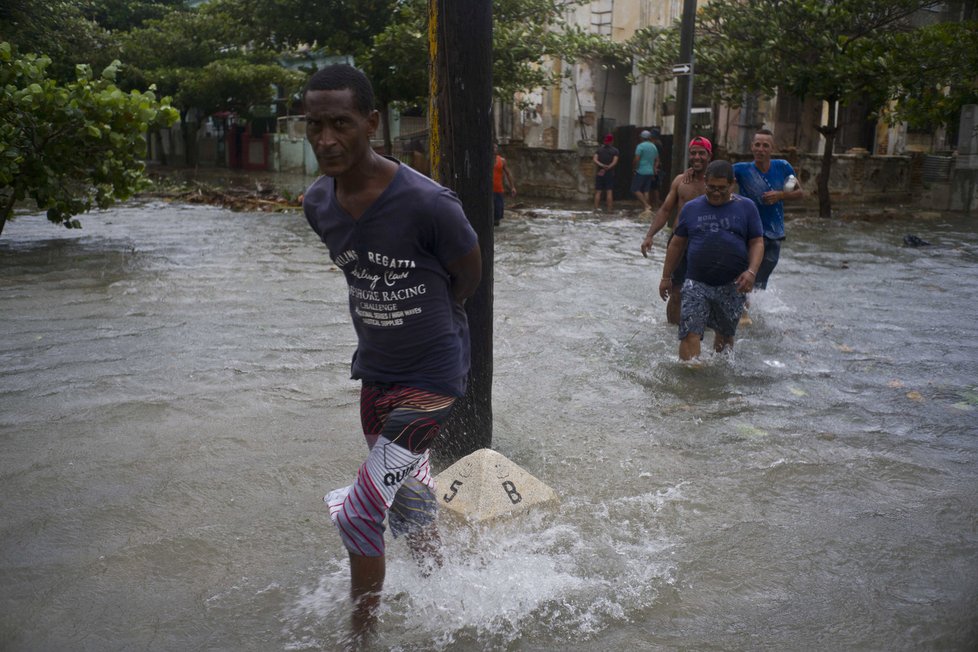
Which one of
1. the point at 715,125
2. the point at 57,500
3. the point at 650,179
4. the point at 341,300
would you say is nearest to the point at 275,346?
the point at 341,300

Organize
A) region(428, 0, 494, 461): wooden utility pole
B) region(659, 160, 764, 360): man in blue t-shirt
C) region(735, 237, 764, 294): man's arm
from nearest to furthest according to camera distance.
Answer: region(428, 0, 494, 461): wooden utility pole < region(735, 237, 764, 294): man's arm < region(659, 160, 764, 360): man in blue t-shirt

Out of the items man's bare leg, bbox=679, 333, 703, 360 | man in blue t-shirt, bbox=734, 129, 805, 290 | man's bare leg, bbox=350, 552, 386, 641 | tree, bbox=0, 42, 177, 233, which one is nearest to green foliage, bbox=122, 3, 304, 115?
tree, bbox=0, 42, 177, 233

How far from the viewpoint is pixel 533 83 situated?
22312 mm

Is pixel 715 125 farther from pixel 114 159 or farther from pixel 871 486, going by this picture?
pixel 871 486

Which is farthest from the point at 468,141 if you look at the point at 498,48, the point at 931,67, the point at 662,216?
the point at 498,48

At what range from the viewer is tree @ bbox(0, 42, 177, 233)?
10.1m

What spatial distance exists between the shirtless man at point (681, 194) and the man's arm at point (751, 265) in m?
1.10

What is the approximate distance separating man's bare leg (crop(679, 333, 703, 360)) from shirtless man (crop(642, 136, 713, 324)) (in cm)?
106

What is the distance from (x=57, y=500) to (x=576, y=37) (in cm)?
1947

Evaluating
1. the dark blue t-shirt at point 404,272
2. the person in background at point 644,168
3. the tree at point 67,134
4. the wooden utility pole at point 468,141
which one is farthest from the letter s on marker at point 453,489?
the person in background at point 644,168

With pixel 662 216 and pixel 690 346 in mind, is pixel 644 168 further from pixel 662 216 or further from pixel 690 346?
pixel 690 346

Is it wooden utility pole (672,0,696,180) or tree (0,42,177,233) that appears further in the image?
wooden utility pole (672,0,696,180)

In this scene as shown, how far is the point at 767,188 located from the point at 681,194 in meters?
0.90

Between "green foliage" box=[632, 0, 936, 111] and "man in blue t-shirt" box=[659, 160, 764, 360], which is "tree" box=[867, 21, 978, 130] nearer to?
"green foliage" box=[632, 0, 936, 111]
